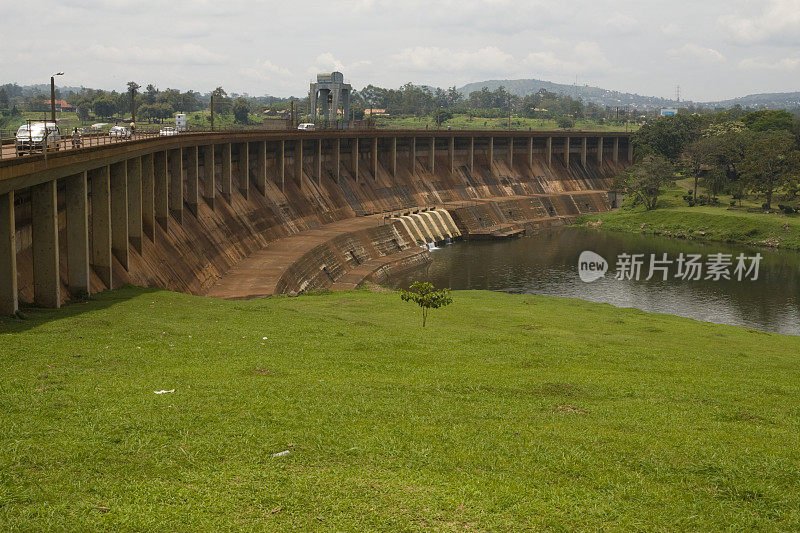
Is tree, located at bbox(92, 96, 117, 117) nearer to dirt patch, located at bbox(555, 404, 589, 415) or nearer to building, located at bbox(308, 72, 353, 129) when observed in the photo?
building, located at bbox(308, 72, 353, 129)

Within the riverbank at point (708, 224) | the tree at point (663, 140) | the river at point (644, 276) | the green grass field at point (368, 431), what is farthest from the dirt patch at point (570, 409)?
the tree at point (663, 140)

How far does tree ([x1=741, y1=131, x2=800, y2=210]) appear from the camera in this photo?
116 meters

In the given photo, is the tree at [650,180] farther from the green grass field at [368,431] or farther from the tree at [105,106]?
the tree at [105,106]

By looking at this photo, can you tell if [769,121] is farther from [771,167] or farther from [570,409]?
[570,409]

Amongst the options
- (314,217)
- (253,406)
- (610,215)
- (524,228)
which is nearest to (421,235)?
(314,217)

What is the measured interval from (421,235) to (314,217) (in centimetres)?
1472

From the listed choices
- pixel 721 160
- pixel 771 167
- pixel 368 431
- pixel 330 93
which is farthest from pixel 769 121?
pixel 368 431

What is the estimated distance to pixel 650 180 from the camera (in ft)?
415

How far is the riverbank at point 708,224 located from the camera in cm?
10638

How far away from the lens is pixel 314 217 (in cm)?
8556

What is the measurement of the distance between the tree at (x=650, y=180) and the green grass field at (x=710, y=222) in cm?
179

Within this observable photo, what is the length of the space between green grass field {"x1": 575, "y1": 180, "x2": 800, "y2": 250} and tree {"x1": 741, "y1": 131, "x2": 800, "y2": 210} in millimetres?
3587

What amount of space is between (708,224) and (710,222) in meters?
0.69

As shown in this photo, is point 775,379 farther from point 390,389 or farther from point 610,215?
point 610,215
